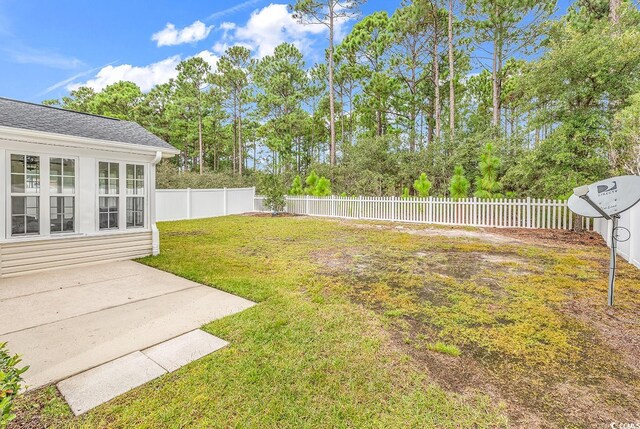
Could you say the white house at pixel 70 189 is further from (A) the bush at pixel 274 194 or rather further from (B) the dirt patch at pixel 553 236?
(B) the dirt patch at pixel 553 236

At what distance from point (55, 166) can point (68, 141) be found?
1.88ft

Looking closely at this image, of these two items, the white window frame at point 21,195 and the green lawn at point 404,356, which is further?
the white window frame at point 21,195

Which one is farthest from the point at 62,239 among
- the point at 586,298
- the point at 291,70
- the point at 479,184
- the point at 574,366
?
the point at 291,70

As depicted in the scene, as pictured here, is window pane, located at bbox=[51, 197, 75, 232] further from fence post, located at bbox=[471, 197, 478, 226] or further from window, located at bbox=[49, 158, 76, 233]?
fence post, located at bbox=[471, 197, 478, 226]

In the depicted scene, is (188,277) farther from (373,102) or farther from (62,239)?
(373,102)

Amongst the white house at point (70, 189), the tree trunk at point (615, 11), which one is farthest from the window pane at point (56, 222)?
the tree trunk at point (615, 11)

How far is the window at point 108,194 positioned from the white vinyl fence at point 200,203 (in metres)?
7.17

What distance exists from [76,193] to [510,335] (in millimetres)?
6786

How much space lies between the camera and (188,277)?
4.56 m

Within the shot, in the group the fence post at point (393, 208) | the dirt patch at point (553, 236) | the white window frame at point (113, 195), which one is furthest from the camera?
the fence post at point (393, 208)

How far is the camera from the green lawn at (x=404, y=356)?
1.77m

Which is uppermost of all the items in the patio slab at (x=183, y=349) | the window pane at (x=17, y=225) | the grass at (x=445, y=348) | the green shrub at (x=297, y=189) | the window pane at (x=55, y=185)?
the green shrub at (x=297, y=189)

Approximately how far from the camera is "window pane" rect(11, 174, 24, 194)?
4742mm

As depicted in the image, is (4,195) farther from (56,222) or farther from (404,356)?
(404,356)
